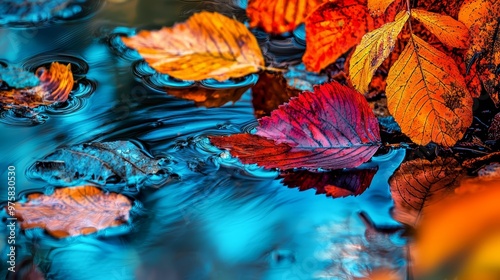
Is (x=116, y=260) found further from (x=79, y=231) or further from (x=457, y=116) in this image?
(x=457, y=116)

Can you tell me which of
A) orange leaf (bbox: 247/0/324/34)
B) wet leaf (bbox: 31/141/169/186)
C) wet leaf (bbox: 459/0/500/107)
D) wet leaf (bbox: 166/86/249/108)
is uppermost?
wet leaf (bbox: 459/0/500/107)

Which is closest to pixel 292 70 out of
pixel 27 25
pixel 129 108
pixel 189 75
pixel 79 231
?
pixel 189 75

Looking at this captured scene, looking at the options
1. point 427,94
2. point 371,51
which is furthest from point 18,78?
point 427,94

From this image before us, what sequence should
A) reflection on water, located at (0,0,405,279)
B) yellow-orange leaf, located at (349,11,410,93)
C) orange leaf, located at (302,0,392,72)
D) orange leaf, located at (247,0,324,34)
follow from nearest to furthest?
reflection on water, located at (0,0,405,279)
yellow-orange leaf, located at (349,11,410,93)
orange leaf, located at (302,0,392,72)
orange leaf, located at (247,0,324,34)

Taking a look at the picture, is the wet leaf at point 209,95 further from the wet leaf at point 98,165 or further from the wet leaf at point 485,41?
the wet leaf at point 485,41

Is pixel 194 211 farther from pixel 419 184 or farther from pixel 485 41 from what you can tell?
pixel 485 41

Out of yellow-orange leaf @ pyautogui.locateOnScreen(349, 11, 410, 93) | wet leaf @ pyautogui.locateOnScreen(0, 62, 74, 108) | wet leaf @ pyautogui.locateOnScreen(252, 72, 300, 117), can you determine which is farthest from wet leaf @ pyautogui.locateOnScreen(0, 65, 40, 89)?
yellow-orange leaf @ pyautogui.locateOnScreen(349, 11, 410, 93)

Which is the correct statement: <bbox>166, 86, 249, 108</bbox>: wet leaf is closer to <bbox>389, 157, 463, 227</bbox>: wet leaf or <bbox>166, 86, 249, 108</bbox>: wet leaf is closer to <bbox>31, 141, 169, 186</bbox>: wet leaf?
<bbox>31, 141, 169, 186</bbox>: wet leaf
